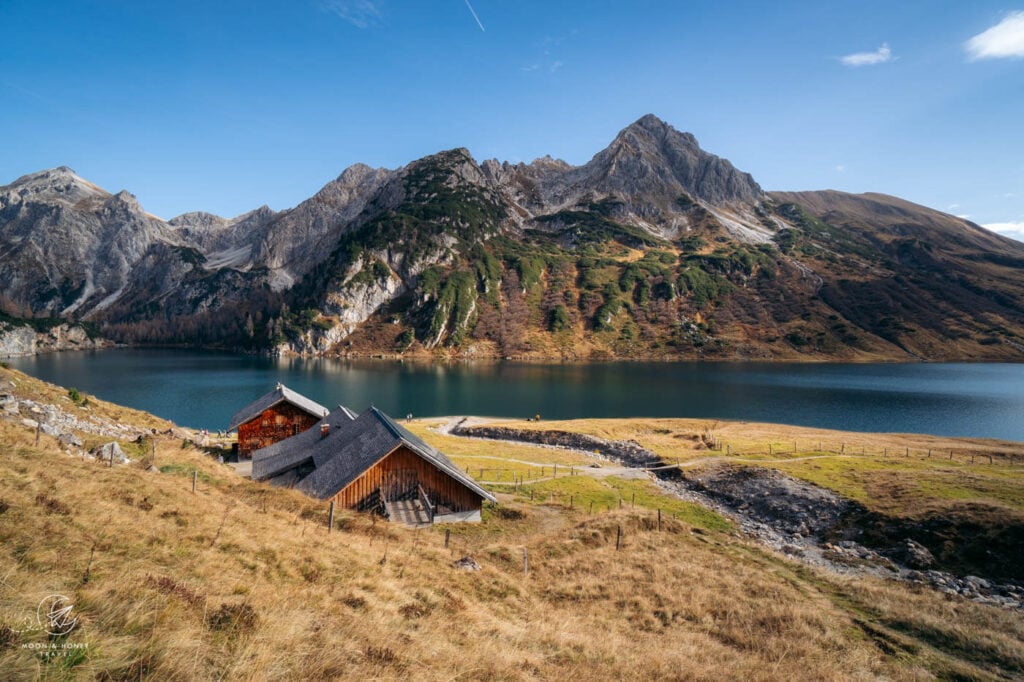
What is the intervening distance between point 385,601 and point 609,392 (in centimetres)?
11648

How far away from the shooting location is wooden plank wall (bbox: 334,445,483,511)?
2902 centimetres

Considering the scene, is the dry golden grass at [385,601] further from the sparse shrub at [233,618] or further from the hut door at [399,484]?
the hut door at [399,484]

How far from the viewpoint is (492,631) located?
13172mm

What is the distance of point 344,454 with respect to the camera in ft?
106

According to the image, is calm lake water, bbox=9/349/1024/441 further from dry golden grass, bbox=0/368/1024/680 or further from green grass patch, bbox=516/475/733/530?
dry golden grass, bbox=0/368/1024/680

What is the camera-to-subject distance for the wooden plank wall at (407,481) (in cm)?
2902

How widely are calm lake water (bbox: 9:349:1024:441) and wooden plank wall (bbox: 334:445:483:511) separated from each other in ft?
207

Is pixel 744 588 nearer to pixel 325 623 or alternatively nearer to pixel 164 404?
pixel 325 623

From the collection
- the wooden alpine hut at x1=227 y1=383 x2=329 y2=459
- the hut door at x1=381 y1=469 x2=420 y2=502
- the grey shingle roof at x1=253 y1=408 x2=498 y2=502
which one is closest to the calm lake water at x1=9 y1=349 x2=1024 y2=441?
the wooden alpine hut at x1=227 y1=383 x2=329 y2=459

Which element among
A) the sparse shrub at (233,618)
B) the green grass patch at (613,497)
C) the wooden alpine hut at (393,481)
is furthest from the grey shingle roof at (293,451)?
the sparse shrub at (233,618)

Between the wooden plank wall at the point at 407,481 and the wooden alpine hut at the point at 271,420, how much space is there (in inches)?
1015

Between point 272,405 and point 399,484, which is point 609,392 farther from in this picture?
point 399,484

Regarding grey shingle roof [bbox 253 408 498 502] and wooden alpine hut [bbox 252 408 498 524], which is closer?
wooden alpine hut [bbox 252 408 498 524]

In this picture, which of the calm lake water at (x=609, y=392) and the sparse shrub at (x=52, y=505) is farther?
the calm lake water at (x=609, y=392)
